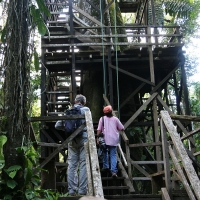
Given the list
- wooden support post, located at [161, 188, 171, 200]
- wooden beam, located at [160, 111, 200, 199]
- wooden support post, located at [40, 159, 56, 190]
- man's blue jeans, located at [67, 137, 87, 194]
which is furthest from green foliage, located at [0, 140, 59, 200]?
wooden beam, located at [160, 111, 200, 199]

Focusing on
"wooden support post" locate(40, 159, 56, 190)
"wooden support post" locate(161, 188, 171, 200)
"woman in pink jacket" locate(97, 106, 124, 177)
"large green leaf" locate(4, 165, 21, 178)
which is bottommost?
"wooden support post" locate(161, 188, 171, 200)

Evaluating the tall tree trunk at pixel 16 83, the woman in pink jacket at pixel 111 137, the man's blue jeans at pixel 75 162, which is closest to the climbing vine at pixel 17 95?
the tall tree trunk at pixel 16 83

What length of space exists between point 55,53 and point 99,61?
4.34 ft

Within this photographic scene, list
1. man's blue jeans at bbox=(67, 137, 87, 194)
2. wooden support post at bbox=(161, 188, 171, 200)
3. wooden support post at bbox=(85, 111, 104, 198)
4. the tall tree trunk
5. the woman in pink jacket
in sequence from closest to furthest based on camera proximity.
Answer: wooden support post at bbox=(85, 111, 104, 198) < the tall tree trunk < wooden support post at bbox=(161, 188, 171, 200) < man's blue jeans at bbox=(67, 137, 87, 194) < the woman in pink jacket

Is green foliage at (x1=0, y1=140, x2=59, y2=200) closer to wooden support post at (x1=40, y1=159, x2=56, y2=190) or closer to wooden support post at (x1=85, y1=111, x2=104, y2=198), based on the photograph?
wooden support post at (x1=85, y1=111, x2=104, y2=198)

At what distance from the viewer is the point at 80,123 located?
507 cm

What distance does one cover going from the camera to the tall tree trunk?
12.1ft

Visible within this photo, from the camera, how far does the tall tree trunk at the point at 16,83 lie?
3693 millimetres

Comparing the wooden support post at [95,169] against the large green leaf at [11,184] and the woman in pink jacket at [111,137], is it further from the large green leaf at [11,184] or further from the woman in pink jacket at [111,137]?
the woman in pink jacket at [111,137]

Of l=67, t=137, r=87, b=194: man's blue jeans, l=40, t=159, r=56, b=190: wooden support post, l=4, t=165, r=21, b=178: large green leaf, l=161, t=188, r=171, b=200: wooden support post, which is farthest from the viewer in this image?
l=67, t=137, r=87, b=194: man's blue jeans

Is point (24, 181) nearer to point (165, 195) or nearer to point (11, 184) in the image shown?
point (11, 184)

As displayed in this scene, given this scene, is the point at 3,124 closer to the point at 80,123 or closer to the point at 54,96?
the point at 80,123

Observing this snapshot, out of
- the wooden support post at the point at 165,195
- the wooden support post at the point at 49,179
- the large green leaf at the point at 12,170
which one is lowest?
the wooden support post at the point at 165,195

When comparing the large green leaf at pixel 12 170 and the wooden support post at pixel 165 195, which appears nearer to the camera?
the large green leaf at pixel 12 170
